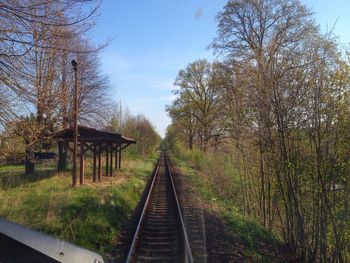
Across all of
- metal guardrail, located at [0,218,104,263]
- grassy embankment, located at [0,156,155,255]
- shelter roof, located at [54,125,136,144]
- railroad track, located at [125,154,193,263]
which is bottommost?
railroad track, located at [125,154,193,263]

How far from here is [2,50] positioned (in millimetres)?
7527

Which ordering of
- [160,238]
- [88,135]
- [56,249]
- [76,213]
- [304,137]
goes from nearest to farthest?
1. [56,249]
2. [304,137]
3. [160,238]
4. [76,213]
5. [88,135]

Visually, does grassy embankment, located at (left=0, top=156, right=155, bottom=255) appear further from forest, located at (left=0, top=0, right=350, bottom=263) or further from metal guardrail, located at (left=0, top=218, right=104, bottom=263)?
metal guardrail, located at (left=0, top=218, right=104, bottom=263)

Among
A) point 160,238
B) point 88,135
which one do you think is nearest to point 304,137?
point 160,238

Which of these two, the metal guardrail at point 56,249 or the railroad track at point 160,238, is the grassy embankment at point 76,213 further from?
the metal guardrail at point 56,249

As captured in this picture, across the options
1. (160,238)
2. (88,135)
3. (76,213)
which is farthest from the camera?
(88,135)

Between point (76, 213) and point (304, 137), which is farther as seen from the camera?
point (76, 213)

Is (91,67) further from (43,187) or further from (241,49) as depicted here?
(43,187)

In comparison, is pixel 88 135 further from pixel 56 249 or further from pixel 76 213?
pixel 56 249

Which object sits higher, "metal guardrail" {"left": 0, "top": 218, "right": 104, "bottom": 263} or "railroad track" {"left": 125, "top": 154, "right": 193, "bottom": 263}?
"metal guardrail" {"left": 0, "top": 218, "right": 104, "bottom": 263}

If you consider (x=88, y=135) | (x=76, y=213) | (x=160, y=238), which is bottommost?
(x=160, y=238)

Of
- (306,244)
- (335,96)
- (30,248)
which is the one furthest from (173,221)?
(30,248)

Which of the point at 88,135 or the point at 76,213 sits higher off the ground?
the point at 88,135

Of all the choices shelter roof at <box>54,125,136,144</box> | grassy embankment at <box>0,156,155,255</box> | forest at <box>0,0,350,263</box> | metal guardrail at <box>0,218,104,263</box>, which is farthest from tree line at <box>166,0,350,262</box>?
shelter roof at <box>54,125,136,144</box>
